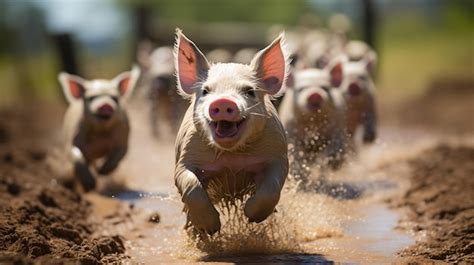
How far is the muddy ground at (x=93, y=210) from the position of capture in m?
7.01

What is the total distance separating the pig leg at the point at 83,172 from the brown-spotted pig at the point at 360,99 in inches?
121

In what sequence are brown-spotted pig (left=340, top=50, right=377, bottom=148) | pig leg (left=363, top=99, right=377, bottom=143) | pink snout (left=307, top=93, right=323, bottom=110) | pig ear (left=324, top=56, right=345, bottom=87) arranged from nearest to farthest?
pink snout (left=307, top=93, right=323, bottom=110) → pig ear (left=324, top=56, right=345, bottom=87) → brown-spotted pig (left=340, top=50, right=377, bottom=148) → pig leg (left=363, top=99, right=377, bottom=143)

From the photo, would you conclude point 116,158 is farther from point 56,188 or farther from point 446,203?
point 446,203

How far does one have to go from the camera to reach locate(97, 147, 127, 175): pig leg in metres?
10.9

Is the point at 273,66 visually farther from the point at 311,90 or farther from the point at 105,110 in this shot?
the point at 105,110

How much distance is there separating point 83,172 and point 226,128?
4077mm

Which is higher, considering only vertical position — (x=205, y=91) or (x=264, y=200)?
(x=205, y=91)

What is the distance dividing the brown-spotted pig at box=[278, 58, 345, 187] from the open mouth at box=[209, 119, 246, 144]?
3271 millimetres

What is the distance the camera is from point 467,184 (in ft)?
33.3

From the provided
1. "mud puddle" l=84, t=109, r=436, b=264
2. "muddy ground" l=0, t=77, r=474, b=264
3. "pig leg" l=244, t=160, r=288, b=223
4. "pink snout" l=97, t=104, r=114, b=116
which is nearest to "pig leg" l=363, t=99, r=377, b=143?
"muddy ground" l=0, t=77, r=474, b=264

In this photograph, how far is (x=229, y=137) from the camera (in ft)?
22.4

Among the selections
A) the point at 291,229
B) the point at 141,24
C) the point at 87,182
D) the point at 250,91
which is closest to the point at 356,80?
the point at 87,182

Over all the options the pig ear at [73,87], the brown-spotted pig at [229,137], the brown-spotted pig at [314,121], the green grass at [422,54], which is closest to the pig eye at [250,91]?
the brown-spotted pig at [229,137]

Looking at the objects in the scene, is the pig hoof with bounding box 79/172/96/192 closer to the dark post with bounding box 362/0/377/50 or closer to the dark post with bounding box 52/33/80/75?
the dark post with bounding box 52/33/80/75
